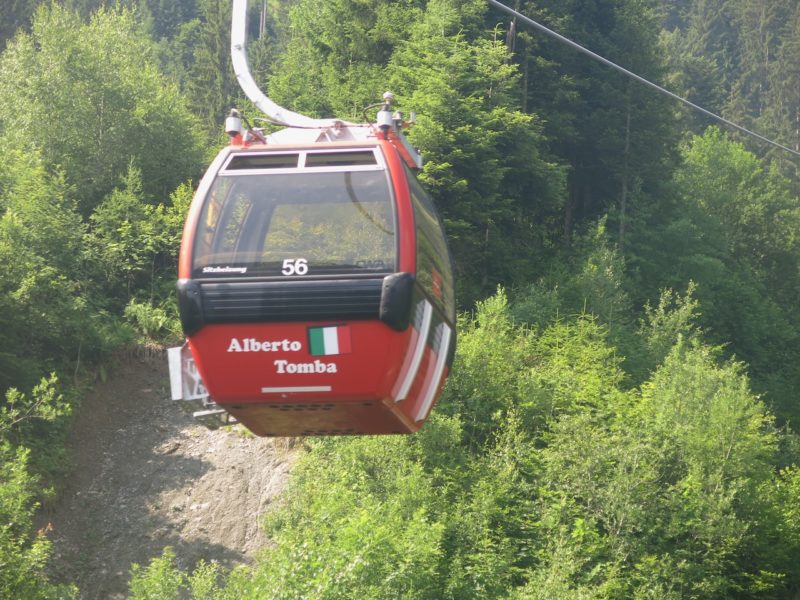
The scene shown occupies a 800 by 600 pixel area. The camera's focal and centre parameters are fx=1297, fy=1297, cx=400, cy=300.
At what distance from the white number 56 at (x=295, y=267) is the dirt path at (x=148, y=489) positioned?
17093 millimetres

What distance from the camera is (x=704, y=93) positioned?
2955 inches

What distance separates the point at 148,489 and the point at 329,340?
61.4 ft

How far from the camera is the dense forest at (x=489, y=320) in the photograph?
26.0 m

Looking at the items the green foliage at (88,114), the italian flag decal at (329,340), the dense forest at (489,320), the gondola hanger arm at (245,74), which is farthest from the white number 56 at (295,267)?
the green foliage at (88,114)

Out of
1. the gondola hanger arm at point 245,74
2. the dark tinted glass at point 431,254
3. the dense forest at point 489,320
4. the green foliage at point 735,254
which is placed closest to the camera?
the dark tinted glass at point 431,254

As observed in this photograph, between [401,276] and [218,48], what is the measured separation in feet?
182

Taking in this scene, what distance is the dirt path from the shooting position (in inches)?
1070

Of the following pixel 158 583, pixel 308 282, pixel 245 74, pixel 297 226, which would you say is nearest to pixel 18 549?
pixel 158 583

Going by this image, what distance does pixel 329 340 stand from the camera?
1100 centimetres

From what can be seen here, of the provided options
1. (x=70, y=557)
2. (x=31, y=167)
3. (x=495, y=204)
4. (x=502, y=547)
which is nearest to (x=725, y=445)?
(x=502, y=547)

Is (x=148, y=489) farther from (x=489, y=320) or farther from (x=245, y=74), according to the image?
(x=245, y=74)

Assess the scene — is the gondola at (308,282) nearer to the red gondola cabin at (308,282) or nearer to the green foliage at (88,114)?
the red gondola cabin at (308,282)

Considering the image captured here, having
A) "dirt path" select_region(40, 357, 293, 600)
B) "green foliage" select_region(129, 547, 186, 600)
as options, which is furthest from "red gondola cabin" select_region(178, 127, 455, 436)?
"dirt path" select_region(40, 357, 293, 600)

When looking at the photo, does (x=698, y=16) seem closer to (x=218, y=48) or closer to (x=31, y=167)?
(x=218, y=48)
